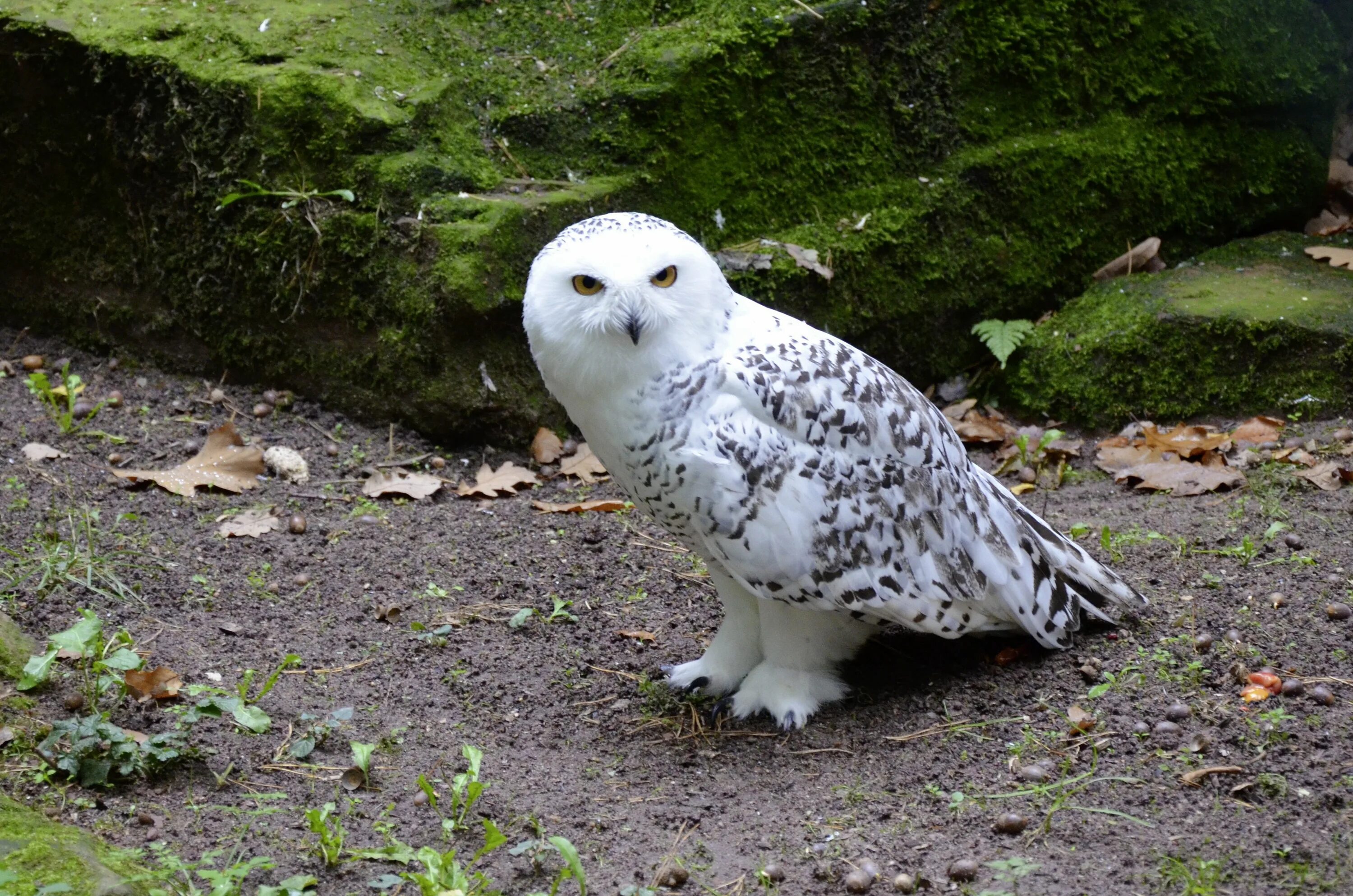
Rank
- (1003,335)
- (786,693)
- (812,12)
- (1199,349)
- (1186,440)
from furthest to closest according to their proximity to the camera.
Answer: (1003,335) < (812,12) < (1199,349) < (1186,440) < (786,693)

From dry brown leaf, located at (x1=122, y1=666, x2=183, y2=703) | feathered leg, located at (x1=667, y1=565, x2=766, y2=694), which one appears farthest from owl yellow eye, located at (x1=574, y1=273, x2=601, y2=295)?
dry brown leaf, located at (x1=122, y1=666, x2=183, y2=703)

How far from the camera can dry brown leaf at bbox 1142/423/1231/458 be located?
502cm

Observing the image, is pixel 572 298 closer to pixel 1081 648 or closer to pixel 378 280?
pixel 1081 648

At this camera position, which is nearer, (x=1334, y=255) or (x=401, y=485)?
(x=401, y=485)

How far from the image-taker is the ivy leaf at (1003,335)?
18.7 feet

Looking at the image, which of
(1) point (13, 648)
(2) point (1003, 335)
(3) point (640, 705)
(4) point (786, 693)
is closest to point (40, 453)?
(1) point (13, 648)

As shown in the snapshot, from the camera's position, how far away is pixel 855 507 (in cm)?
Answer: 334

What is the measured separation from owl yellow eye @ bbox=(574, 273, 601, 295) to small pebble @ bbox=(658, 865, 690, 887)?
1.45 meters

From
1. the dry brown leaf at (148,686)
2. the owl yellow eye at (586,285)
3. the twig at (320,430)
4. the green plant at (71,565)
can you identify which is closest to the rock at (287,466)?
the twig at (320,430)

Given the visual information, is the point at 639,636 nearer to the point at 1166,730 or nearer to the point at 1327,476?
the point at 1166,730

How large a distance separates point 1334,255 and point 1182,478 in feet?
6.40

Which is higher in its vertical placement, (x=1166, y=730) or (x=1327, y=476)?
(x=1166, y=730)

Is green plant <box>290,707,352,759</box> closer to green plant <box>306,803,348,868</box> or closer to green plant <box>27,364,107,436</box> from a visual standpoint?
green plant <box>306,803,348,868</box>

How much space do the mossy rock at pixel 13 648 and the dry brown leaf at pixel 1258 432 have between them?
455 cm
